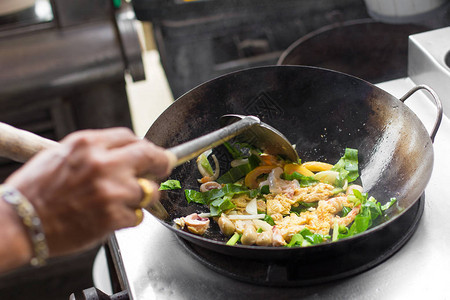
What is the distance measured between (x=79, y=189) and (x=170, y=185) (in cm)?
87

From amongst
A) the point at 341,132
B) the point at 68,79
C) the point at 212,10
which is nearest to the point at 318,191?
the point at 341,132

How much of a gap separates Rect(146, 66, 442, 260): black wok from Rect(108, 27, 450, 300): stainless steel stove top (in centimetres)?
12

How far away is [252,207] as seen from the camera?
1.87 meters

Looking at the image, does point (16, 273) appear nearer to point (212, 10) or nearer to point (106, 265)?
point (106, 265)

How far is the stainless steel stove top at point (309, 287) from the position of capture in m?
1.51

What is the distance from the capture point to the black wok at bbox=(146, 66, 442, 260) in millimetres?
1781

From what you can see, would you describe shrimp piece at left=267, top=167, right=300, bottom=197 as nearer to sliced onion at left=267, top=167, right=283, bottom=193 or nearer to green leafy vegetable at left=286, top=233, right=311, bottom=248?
sliced onion at left=267, top=167, right=283, bottom=193

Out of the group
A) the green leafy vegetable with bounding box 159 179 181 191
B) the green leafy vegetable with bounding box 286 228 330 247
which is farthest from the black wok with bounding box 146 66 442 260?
the green leafy vegetable with bounding box 286 228 330 247

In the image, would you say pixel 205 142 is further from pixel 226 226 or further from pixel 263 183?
pixel 263 183

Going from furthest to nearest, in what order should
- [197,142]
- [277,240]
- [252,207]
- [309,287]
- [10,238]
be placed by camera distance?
1. [252,207]
2. [277,240]
3. [309,287]
4. [197,142]
5. [10,238]

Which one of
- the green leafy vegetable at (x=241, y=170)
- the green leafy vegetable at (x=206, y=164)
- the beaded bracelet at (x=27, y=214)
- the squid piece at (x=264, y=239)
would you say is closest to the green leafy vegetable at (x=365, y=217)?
the squid piece at (x=264, y=239)

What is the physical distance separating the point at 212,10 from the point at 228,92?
61.7 inches

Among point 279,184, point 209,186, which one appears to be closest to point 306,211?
point 279,184

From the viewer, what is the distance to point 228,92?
2.10m
